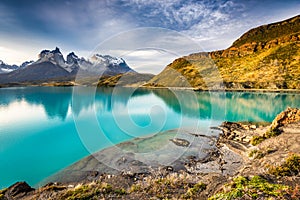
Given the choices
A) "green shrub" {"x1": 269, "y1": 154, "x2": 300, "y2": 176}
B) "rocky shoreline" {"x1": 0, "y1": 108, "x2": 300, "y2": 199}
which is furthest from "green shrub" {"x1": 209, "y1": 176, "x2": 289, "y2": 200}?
"green shrub" {"x1": 269, "y1": 154, "x2": 300, "y2": 176}

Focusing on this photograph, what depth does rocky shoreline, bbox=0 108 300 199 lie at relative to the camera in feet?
25.5

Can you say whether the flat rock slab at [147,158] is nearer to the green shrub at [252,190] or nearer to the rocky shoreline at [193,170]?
the rocky shoreline at [193,170]

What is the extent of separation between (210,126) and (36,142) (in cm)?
2461

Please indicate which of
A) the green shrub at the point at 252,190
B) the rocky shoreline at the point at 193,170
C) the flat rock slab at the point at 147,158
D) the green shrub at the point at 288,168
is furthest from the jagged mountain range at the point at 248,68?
the green shrub at the point at 252,190

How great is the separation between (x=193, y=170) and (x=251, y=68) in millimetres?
106000

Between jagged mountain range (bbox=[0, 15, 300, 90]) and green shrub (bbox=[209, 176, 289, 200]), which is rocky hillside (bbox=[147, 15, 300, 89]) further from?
green shrub (bbox=[209, 176, 289, 200])

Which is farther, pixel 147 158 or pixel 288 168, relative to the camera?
pixel 147 158

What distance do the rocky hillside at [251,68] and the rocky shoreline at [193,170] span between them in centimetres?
4805

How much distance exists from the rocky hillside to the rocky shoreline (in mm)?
48050

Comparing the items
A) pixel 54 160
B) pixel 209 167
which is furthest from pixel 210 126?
pixel 54 160

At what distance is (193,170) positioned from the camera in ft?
47.9

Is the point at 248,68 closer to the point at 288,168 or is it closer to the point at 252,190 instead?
the point at 288,168

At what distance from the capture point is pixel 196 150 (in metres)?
19.4

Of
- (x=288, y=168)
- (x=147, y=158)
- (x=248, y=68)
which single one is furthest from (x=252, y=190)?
(x=248, y=68)
